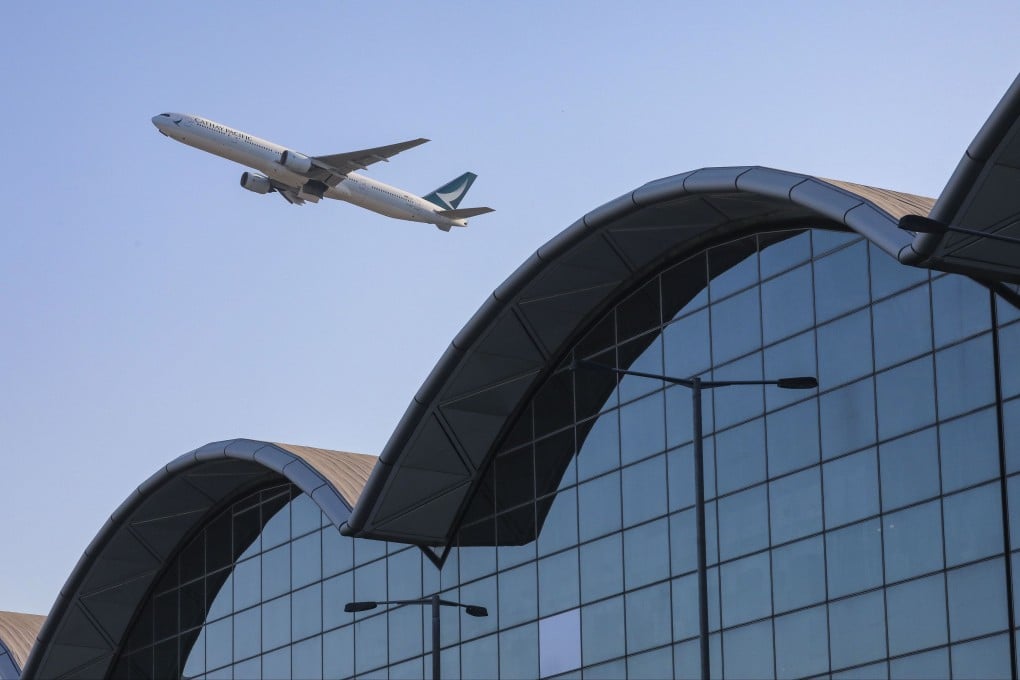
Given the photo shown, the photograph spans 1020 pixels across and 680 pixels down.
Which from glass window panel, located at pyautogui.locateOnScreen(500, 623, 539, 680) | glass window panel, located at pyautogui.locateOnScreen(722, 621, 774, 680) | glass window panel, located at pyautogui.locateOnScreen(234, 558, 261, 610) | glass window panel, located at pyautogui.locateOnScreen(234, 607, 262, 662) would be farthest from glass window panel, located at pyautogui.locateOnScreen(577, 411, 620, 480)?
glass window panel, located at pyautogui.locateOnScreen(234, 607, 262, 662)

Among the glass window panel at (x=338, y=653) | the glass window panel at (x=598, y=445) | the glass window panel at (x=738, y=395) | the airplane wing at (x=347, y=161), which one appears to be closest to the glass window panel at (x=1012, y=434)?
the glass window panel at (x=738, y=395)

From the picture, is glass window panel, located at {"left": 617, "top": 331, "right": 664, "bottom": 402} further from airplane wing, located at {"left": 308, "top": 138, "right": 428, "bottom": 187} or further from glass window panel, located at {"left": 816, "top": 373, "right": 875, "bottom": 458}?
airplane wing, located at {"left": 308, "top": 138, "right": 428, "bottom": 187}

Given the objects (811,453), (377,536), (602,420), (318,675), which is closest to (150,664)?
(318,675)

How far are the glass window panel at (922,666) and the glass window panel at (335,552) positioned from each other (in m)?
19.5

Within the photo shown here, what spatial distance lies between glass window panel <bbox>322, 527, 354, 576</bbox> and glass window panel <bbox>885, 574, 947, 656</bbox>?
19.3m

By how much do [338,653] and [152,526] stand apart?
10.1 m

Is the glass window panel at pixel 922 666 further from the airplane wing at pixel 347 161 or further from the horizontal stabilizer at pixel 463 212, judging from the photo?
the horizontal stabilizer at pixel 463 212

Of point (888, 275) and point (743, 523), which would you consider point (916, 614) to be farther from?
point (888, 275)

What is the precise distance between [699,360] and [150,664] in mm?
25842

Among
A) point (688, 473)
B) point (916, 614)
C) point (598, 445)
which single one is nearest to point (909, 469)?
point (916, 614)

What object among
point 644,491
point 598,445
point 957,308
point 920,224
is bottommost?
point 920,224

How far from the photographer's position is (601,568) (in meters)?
40.7

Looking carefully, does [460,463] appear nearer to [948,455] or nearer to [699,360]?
[699,360]

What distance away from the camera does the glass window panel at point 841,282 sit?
116 feet
